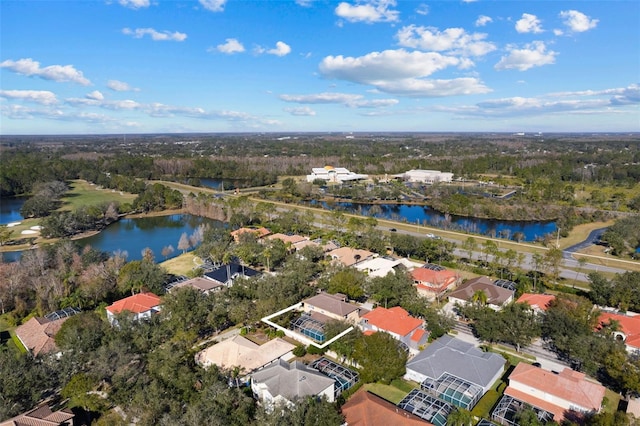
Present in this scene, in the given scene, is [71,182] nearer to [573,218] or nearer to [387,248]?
[387,248]

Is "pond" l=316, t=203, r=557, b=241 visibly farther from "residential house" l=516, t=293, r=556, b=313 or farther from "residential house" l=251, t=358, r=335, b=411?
"residential house" l=251, t=358, r=335, b=411

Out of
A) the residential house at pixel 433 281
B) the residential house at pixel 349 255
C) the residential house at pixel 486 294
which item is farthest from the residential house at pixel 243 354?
the residential house at pixel 349 255

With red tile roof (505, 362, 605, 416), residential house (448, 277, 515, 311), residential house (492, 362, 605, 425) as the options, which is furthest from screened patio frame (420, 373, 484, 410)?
residential house (448, 277, 515, 311)

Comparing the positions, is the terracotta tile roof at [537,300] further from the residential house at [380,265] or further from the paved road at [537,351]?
the residential house at [380,265]

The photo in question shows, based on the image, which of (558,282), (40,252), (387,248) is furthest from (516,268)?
(40,252)

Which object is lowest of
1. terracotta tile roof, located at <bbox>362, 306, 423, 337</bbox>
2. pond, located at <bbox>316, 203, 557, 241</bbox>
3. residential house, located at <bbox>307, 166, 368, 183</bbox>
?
pond, located at <bbox>316, 203, 557, 241</bbox>

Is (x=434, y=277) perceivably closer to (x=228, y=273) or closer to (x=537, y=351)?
(x=537, y=351)

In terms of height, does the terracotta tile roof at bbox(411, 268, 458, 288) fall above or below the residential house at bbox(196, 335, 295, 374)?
above

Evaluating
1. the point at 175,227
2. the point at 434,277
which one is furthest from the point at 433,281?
the point at 175,227
